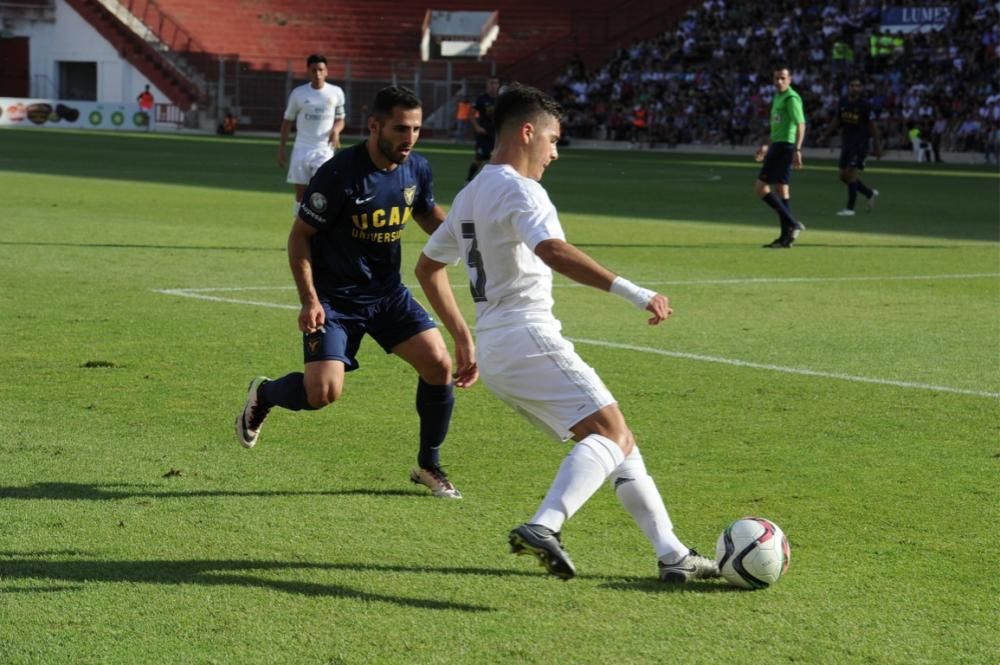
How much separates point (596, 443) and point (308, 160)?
12976 mm

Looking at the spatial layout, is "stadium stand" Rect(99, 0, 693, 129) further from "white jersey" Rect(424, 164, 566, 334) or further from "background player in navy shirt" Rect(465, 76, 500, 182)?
"white jersey" Rect(424, 164, 566, 334)

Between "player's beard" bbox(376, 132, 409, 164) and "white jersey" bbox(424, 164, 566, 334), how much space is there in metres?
1.23

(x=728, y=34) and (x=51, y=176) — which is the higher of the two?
(x=728, y=34)

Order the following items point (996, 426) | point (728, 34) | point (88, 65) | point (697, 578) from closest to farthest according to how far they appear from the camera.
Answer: point (697, 578), point (996, 426), point (728, 34), point (88, 65)

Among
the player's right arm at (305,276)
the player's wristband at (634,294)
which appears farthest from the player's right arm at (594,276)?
the player's right arm at (305,276)

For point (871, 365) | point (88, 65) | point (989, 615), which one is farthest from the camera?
point (88, 65)

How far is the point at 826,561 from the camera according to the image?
5840 millimetres

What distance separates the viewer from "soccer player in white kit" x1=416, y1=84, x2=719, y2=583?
532cm

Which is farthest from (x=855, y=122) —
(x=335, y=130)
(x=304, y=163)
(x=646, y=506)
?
(x=646, y=506)

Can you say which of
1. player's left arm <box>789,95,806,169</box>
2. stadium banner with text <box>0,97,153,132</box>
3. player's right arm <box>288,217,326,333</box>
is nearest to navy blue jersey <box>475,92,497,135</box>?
player's left arm <box>789,95,806,169</box>

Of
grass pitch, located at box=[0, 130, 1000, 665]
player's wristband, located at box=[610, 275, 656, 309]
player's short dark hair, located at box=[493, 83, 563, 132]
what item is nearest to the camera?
grass pitch, located at box=[0, 130, 1000, 665]

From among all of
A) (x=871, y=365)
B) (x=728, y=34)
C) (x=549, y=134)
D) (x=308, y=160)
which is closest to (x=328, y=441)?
(x=549, y=134)

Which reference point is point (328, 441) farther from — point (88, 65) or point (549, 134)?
point (88, 65)

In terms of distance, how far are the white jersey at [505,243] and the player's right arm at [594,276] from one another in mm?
100
